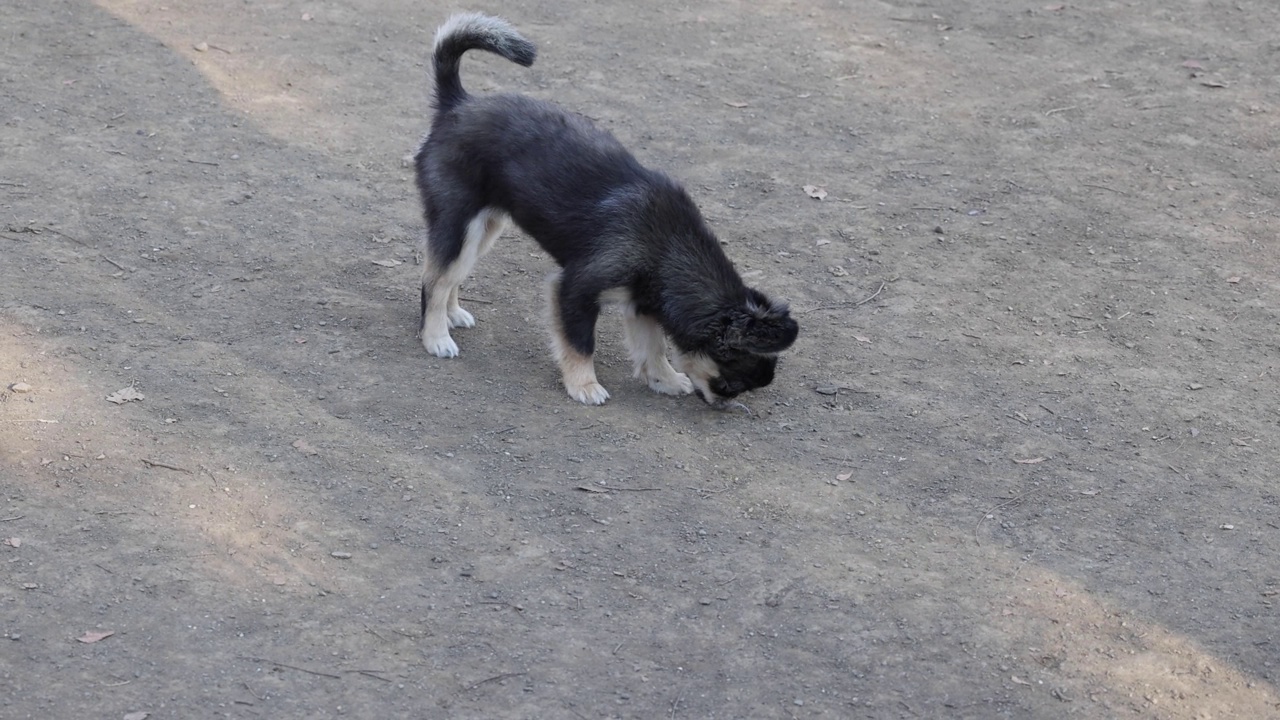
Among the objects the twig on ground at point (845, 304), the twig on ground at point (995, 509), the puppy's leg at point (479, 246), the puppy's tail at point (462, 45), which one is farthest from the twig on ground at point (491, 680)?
the twig on ground at point (845, 304)

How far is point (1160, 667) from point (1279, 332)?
3.55 metres

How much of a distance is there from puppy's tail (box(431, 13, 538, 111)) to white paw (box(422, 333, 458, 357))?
1.26 meters

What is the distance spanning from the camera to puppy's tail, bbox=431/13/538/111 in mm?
7188

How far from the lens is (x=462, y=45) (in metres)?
7.27

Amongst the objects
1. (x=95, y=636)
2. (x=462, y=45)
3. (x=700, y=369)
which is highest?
(x=462, y=45)

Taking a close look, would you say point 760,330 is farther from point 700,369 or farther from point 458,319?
point 458,319

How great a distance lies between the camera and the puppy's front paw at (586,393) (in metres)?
6.94

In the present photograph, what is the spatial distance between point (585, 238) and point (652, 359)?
780 millimetres

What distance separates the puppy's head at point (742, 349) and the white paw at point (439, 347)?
4.23 ft

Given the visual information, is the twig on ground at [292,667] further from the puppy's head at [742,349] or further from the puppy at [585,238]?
the puppy's head at [742,349]

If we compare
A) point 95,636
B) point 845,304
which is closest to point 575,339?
point 845,304

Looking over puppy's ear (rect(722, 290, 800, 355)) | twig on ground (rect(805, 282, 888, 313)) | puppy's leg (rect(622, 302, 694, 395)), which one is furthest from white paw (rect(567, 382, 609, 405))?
twig on ground (rect(805, 282, 888, 313))

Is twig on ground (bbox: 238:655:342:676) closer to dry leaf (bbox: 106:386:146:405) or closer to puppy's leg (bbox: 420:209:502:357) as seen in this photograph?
dry leaf (bbox: 106:386:146:405)

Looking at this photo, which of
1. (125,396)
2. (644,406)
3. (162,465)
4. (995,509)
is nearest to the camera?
(162,465)
